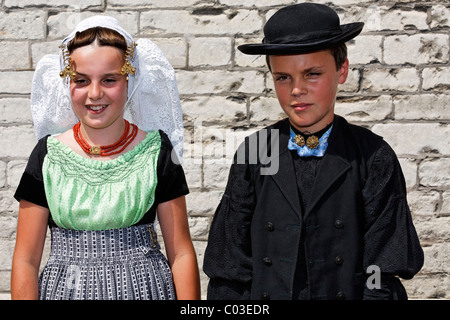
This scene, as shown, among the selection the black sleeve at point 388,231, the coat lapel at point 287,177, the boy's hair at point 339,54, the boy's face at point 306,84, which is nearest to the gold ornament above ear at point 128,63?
the boy's face at point 306,84

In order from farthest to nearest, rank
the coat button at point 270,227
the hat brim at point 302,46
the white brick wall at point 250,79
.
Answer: the white brick wall at point 250,79, the coat button at point 270,227, the hat brim at point 302,46

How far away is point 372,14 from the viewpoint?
3826 millimetres

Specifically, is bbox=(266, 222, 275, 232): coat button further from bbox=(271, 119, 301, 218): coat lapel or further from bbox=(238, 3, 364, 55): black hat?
bbox=(238, 3, 364, 55): black hat

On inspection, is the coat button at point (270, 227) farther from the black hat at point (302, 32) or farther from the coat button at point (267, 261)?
the black hat at point (302, 32)

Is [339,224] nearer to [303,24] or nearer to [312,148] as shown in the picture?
[312,148]

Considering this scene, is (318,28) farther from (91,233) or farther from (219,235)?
(91,233)

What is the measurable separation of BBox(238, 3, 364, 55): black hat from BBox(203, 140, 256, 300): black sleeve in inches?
18.6

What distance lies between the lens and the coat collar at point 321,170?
6.53ft

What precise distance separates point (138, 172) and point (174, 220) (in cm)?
24

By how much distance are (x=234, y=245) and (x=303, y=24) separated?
87cm

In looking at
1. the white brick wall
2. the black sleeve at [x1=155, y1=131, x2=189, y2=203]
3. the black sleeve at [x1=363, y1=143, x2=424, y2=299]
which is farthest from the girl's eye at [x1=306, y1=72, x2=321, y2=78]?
the white brick wall

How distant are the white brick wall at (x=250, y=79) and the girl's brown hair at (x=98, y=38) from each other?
1833 millimetres

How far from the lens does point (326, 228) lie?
1.98 meters

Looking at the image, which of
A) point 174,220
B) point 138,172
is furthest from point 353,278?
point 138,172
